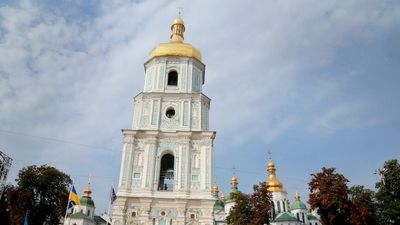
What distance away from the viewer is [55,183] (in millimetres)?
34344

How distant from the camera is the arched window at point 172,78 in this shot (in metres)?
30.0

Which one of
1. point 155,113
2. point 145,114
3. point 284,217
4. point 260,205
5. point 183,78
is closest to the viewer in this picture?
point 260,205

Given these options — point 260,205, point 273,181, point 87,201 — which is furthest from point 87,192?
point 260,205

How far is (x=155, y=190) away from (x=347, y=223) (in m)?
12.8

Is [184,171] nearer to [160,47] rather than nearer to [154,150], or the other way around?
[154,150]

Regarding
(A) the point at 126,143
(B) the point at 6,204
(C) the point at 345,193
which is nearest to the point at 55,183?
(B) the point at 6,204

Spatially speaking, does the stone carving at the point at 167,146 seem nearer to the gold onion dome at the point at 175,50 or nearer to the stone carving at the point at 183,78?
the stone carving at the point at 183,78

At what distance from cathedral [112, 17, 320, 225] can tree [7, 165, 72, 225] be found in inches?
481

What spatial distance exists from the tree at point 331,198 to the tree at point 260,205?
292 centimetres

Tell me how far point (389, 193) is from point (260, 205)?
9.18 m

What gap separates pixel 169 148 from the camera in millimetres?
26547

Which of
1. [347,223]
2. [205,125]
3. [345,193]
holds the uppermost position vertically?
[205,125]

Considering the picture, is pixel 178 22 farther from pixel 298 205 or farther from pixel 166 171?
pixel 298 205

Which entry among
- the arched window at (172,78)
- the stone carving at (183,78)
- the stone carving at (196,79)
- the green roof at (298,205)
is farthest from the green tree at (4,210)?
the green roof at (298,205)
